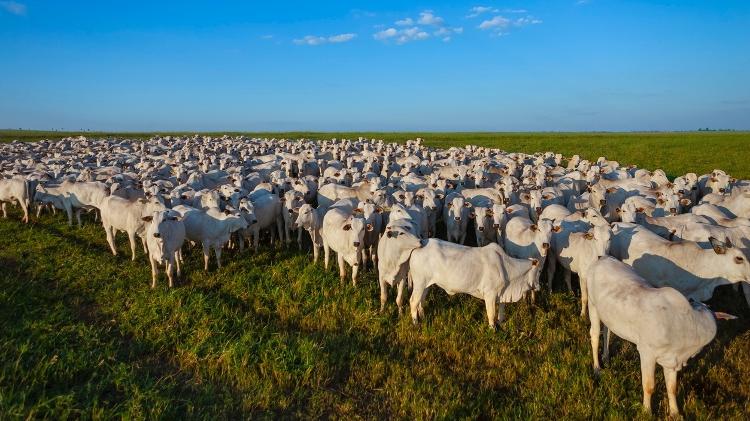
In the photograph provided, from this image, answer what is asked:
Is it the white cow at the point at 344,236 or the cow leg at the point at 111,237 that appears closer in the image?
the white cow at the point at 344,236

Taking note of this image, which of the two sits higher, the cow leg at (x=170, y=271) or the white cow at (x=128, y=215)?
the white cow at (x=128, y=215)

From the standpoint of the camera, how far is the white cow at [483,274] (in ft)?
29.6

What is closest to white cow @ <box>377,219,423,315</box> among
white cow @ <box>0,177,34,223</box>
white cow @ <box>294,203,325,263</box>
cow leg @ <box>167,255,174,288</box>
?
white cow @ <box>294,203,325,263</box>

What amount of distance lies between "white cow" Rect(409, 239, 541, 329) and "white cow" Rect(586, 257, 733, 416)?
214cm

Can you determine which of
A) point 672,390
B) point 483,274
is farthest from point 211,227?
point 672,390

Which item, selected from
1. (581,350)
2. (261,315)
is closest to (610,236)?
(581,350)

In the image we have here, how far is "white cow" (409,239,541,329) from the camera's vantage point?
903 cm

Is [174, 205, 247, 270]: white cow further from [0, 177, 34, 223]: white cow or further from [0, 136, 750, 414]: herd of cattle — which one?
[0, 177, 34, 223]: white cow

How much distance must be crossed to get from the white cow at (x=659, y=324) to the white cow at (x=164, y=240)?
9775mm

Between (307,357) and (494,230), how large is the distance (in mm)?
7867

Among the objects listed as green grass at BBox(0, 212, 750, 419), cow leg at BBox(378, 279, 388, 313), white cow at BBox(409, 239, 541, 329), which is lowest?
green grass at BBox(0, 212, 750, 419)

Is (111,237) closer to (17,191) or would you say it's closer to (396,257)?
(17,191)

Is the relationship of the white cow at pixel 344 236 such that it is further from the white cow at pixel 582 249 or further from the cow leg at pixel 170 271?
the white cow at pixel 582 249

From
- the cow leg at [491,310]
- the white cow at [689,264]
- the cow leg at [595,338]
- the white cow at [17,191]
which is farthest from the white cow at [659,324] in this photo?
the white cow at [17,191]
